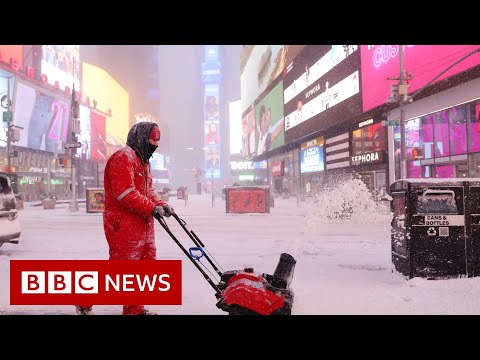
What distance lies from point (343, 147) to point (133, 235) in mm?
35442

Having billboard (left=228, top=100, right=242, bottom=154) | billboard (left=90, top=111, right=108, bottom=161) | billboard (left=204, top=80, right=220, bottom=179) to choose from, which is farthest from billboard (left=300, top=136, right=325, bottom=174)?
billboard (left=204, top=80, right=220, bottom=179)

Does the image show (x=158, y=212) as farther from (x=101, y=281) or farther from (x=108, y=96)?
(x=108, y=96)

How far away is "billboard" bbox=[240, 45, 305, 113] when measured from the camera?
53.7m

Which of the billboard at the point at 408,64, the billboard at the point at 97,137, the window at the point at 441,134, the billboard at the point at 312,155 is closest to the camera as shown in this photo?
the billboard at the point at 408,64

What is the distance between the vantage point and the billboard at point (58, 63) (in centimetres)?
6344

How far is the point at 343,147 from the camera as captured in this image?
37969 millimetres

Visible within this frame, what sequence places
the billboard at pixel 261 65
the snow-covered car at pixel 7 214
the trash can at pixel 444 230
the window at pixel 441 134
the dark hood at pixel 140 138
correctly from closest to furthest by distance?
1. the dark hood at pixel 140 138
2. the trash can at pixel 444 230
3. the snow-covered car at pixel 7 214
4. the window at pixel 441 134
5. the billboard at pixel 261 65

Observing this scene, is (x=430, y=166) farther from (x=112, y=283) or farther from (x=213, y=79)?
(x=213, y=79)

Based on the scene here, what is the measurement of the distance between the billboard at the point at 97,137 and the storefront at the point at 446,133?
206 feet

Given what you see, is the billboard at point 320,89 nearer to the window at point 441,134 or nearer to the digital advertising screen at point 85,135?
the window at point 441,134

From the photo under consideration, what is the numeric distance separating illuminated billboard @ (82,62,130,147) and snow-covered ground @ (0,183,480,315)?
71677 millimetres

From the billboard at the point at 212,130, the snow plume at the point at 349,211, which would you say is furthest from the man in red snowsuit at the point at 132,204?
the billboard at the point at 212,130

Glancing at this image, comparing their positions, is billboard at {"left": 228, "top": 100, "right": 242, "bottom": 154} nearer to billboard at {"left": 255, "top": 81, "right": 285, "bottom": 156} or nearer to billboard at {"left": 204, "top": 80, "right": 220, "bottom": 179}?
billboard at {"left": 255, "top": 81, "right": 285, "bottom": 156}
